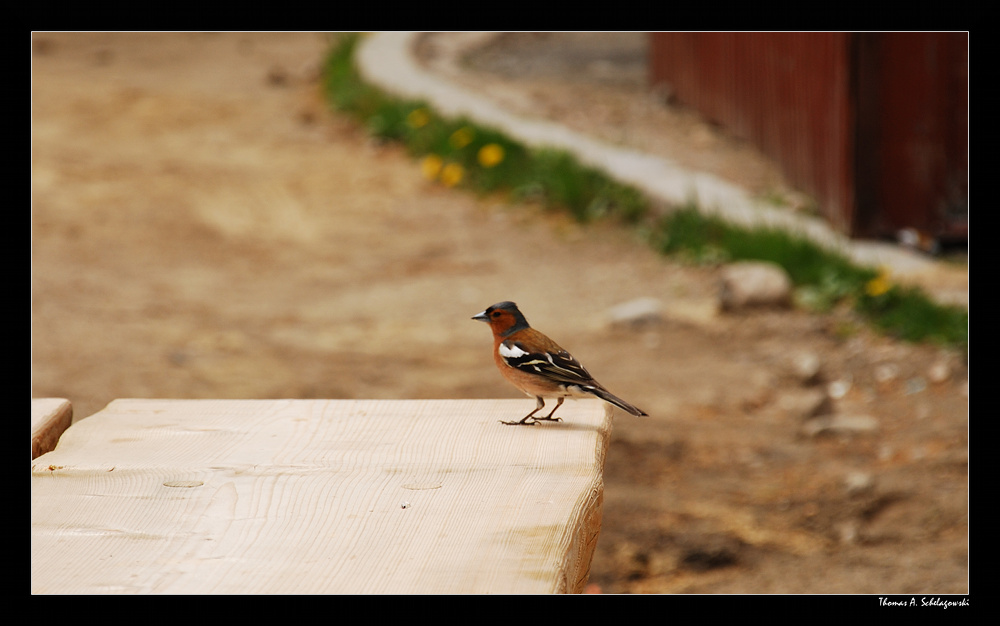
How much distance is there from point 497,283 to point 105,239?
137 inches

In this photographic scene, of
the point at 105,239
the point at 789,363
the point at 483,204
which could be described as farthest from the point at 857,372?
the point at 105,239

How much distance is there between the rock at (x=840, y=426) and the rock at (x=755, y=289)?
158 cm

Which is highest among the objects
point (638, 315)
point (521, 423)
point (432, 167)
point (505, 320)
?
point (521, 423)

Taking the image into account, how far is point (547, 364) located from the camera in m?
3.09

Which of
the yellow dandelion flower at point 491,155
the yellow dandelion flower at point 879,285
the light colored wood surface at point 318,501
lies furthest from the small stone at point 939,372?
the yellow dandelion flower at point 491,155

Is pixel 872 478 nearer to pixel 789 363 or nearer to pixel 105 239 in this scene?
pixel 789 363

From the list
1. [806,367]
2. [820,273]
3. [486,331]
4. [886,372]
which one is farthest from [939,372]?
[486,331]

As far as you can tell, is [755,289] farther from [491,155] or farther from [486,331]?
[491,155]

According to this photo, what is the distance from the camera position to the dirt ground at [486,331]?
→ 15.9 feet

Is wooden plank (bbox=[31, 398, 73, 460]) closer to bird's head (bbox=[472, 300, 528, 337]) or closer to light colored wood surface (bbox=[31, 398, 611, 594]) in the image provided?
light colored wood surface (bbox=[31, 398, 611, 594])

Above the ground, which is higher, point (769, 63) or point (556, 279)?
point (769, 63)

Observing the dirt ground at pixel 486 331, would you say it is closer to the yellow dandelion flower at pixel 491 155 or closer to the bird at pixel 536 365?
the bird at pixel 536 365

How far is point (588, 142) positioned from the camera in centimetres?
1063

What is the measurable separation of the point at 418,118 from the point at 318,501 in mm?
9766
